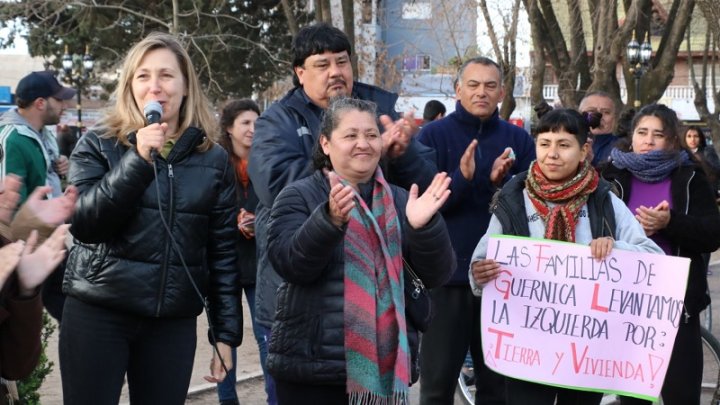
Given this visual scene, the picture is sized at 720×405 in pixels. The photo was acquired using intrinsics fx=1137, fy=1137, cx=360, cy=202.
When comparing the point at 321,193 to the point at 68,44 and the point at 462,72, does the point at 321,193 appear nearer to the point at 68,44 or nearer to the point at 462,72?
the point at 462,72

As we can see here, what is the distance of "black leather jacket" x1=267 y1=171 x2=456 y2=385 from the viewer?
13.5ft

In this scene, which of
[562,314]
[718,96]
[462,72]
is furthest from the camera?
[718,96]

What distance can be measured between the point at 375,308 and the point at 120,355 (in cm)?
105

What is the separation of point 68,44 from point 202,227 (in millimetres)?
32163

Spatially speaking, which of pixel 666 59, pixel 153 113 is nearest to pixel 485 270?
pixel 153 113

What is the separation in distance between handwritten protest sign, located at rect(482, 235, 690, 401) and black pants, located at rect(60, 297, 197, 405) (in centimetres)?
161

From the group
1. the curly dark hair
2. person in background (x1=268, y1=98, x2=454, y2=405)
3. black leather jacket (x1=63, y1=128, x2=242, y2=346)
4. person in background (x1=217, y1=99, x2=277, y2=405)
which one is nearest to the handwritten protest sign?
person in background (x1=268, y1=98, x2=454, y2=405)

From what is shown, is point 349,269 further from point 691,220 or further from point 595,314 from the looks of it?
point 691,220

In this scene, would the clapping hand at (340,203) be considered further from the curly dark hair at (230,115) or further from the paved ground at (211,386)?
the paved ground at (211,386)

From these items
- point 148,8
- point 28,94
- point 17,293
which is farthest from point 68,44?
point 17,293

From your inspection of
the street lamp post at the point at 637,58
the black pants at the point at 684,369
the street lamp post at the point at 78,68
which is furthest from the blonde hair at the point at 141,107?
the street lamp post at the point at 78,68

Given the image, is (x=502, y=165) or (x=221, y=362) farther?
(x=502, y=165)

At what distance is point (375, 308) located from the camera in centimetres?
423

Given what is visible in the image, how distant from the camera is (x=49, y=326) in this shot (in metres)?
6.67
